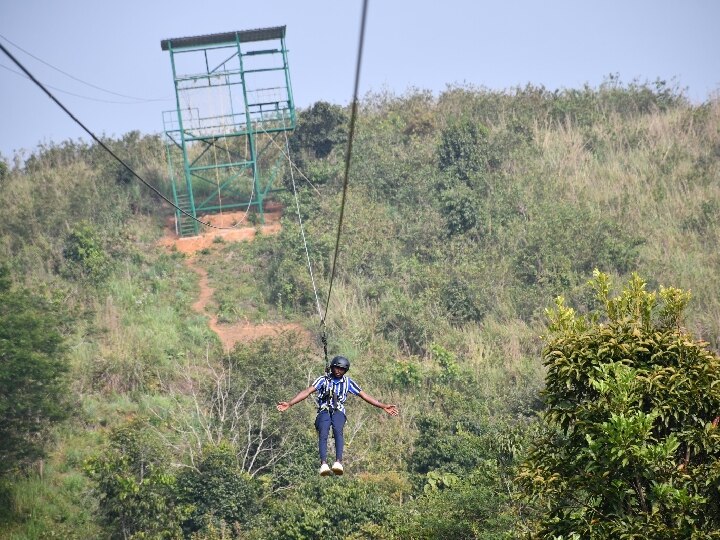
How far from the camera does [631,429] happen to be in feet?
32.1

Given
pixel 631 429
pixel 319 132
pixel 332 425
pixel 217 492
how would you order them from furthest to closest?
pixel 319 132 → pixel 217 492 → pixel 332 425 → pixel 631 429

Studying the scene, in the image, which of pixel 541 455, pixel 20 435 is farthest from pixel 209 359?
pixel 541 455

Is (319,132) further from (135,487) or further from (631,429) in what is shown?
(631,429)

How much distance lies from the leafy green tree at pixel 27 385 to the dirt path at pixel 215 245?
15.0 ft

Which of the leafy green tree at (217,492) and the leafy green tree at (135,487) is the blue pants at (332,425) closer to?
the leafy green tree at (135,487)

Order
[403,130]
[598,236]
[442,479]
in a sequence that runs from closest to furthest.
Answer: [442,479], [598,236], [403,130]

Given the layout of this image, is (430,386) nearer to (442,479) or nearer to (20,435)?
(442,479)

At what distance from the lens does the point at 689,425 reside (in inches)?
419

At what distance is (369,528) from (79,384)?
1097 cm

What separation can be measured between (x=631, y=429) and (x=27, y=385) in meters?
20.7

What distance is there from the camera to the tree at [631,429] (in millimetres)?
9883

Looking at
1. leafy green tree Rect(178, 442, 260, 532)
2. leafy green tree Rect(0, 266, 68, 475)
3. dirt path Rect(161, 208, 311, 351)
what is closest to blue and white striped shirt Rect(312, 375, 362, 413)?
leafy green tree Rect(178, 442, 260, 532)

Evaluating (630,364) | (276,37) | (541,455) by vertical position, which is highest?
(276,37)

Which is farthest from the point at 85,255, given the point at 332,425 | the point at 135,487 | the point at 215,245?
the point at 332,425
